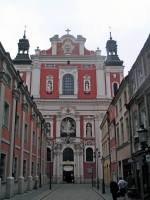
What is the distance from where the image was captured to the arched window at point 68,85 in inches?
2031

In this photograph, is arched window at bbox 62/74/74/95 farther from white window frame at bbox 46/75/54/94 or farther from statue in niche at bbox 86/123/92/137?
statue in niche at bbox 86/123/92/137

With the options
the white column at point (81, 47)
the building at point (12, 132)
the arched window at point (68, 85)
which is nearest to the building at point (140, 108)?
the building at point (12, 132)

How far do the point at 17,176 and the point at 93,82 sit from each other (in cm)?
3299

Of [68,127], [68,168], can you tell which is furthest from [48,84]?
[68,168]

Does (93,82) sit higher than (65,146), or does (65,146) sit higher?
(93,82)

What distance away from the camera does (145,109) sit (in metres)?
16.5

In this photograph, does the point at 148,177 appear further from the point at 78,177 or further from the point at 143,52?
the point at 78,177

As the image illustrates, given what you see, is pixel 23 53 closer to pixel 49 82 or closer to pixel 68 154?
pixel 49 82

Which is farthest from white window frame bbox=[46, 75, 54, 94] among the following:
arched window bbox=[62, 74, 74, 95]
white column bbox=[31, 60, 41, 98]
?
arched window bbox=[62, 74, 74, 95]

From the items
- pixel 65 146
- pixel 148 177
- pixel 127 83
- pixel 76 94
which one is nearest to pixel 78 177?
pixel 65 146

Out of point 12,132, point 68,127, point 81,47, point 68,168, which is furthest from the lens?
point 81,47

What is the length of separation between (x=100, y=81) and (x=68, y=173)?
18343 mm

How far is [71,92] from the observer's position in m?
51.5

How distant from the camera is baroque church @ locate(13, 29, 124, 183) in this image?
154 feet
